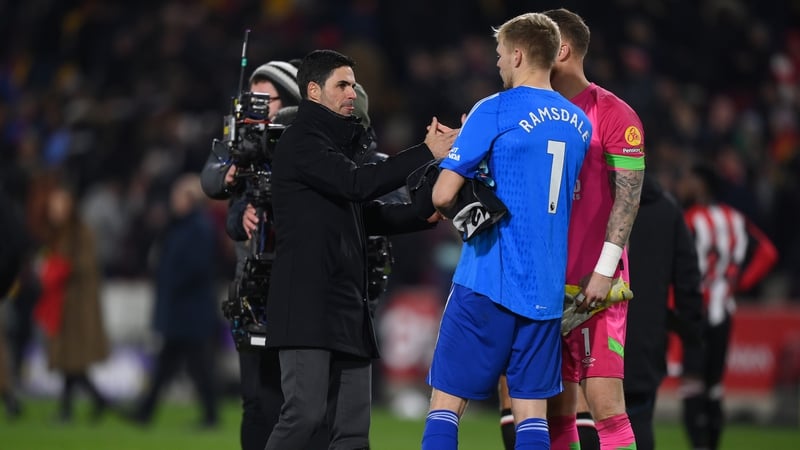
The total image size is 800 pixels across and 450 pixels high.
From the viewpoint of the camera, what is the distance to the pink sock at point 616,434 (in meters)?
6.74

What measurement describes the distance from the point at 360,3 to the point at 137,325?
20.4ft

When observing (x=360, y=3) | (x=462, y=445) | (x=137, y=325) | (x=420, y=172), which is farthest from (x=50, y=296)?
(x=420, y=172)

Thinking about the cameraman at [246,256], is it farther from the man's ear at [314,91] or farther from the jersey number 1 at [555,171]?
the jersey number 1 at [555,171]

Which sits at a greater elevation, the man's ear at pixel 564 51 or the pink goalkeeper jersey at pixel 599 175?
the man's ear at pixel 564 51

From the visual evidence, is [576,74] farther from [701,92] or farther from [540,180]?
[701,92]

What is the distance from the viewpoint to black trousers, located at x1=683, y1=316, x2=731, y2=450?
11008 millimetres

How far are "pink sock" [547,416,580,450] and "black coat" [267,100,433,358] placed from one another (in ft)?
3.32

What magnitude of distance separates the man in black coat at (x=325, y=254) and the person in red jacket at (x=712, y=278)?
478cm

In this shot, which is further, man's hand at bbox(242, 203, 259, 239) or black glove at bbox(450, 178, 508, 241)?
man's hand at bbox(242, 203, 259, 239)

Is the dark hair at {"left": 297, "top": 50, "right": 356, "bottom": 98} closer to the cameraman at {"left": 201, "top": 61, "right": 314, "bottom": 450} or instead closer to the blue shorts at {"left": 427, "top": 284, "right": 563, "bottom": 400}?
the cameraman at {"left": 201, "top": 61, "right": 314, "bottom": 450}

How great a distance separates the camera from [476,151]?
20.5ft

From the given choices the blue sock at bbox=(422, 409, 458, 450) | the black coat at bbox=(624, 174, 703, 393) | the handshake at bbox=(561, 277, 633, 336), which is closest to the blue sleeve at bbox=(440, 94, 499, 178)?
the handshake at bbox=(561, 277, 633, 336)

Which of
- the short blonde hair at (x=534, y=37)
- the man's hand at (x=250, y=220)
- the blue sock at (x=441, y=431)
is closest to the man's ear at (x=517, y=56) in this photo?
the short blonde hair at (x=534, y=37)

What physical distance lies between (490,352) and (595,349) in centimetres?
77
